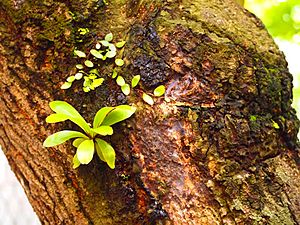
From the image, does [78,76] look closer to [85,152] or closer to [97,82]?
[97,82]

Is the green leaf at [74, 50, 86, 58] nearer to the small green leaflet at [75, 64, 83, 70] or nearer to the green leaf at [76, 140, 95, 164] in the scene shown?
the small green leaflet at [75, 64, 83, 70]

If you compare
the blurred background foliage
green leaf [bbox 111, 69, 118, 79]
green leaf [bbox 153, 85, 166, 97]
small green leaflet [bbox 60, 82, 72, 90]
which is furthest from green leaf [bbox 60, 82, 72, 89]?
the blurred background foliage

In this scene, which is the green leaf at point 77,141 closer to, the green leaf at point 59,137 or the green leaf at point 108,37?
the green leaf at point 59,137

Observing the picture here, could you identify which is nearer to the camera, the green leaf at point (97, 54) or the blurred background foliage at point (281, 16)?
the green leaf at point (97, 54)

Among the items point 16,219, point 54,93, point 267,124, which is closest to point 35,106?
point 54,93

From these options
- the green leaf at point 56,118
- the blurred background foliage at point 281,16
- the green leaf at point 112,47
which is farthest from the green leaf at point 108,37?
the blurred background foliage at point 281,16

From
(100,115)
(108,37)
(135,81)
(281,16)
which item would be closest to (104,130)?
(100,115)
